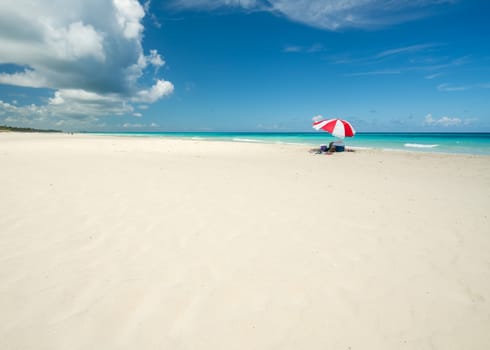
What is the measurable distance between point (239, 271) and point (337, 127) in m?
16.3

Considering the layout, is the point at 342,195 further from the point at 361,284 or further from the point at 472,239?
the point at 361,284

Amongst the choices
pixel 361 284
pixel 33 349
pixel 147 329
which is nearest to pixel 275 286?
pixel 361 284

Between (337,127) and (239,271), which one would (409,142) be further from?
(239,271)

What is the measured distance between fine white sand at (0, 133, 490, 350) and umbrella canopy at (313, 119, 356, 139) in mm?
11308

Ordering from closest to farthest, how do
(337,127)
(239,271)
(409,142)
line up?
(239,271), (337,127), (409,142)

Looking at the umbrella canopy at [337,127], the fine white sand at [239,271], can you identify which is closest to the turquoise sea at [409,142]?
the umbrella canopy at [337,127]

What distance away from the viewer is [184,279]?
2.95m

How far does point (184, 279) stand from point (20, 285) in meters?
1.87

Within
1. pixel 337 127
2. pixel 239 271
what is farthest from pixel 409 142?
pixel 239 271

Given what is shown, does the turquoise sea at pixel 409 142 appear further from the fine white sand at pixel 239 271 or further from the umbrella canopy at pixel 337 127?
the fine white sand at pixel 239 271

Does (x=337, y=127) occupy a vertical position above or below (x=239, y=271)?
above

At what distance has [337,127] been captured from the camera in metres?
17.1

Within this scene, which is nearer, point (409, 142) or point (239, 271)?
point (239, 271)

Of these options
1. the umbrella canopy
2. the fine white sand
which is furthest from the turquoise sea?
the fine white sand
